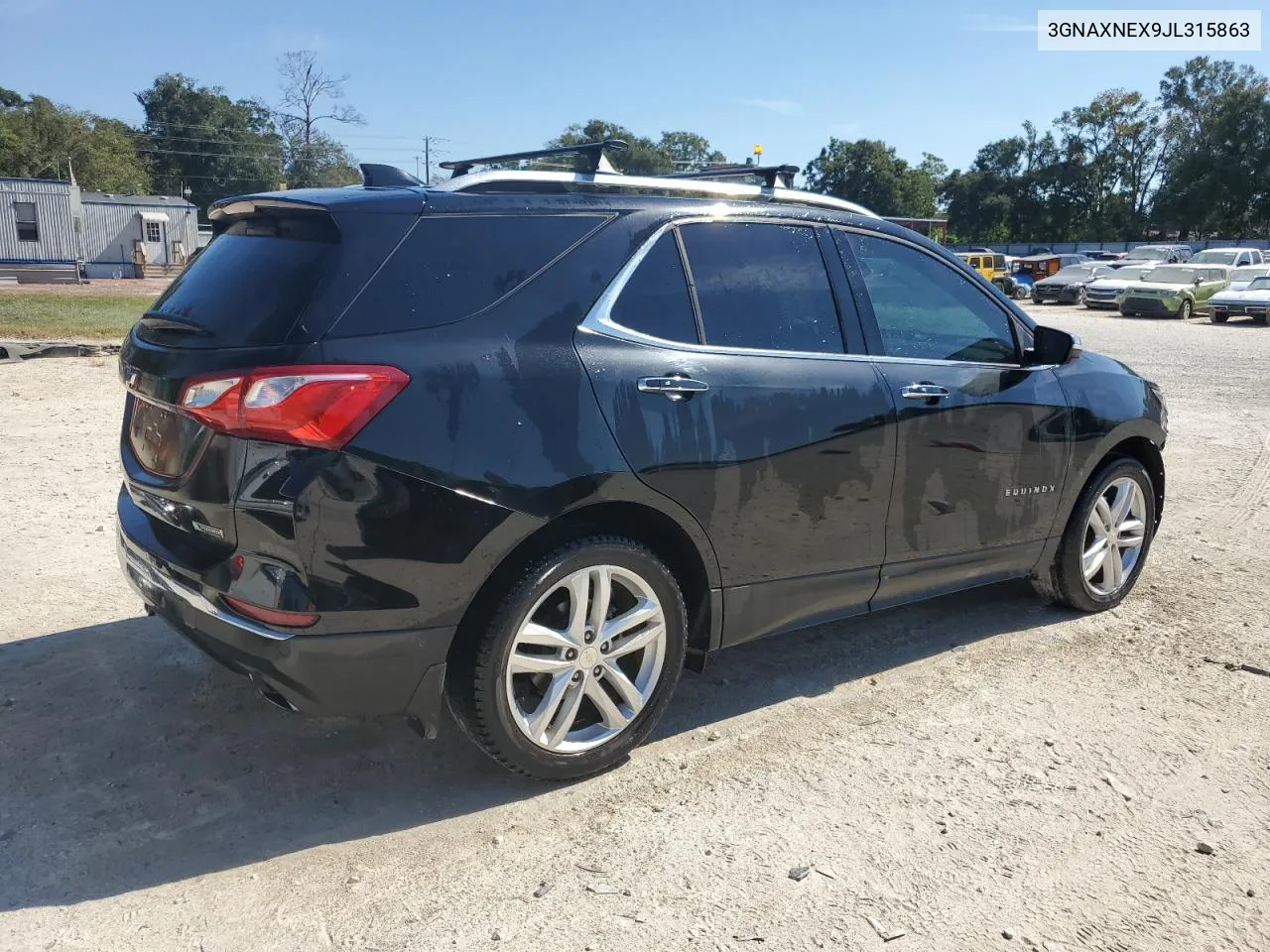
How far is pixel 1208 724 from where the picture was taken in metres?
3.78

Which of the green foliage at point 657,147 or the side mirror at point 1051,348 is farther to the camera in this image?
the green foliage at point 657,147

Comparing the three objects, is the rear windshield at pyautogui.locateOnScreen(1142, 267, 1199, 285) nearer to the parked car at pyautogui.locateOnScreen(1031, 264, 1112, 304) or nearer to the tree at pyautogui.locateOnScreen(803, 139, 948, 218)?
the parked car at pyautogui.locateOnScreen(1031, 264, 1112, 304)

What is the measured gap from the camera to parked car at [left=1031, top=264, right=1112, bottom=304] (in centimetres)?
3650

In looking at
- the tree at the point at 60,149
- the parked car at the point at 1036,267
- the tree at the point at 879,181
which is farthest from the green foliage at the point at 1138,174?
the tree at the point at 60,149

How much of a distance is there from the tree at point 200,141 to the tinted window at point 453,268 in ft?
307

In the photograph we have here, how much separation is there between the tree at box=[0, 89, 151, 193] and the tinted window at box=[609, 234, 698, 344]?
2757 inches

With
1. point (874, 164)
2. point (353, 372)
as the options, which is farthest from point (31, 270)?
point (874, 164)

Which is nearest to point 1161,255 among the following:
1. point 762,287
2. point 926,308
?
point 926,308

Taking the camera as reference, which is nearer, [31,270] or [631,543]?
[631,543]

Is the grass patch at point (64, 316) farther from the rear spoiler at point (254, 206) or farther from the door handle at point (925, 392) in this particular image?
the door handle at point (925, 392)

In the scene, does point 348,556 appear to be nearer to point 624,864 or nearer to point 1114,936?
point 624,864

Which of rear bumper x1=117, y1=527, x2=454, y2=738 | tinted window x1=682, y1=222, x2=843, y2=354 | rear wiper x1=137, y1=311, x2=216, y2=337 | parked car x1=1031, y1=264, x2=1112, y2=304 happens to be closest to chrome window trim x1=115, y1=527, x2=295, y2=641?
rear bumper x1=117, y1=527, x2=454, y2=738

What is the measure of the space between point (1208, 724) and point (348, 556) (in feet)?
10.4

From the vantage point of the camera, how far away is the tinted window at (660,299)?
3.27 meters
